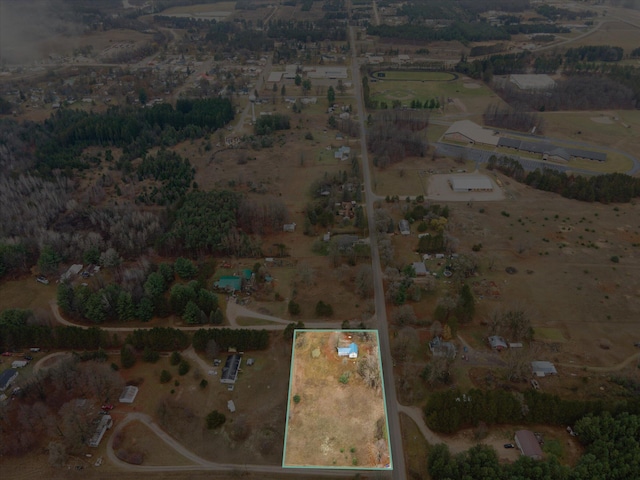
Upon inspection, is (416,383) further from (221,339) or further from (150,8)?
(150,8)

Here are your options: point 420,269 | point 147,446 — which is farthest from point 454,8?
point 147,446

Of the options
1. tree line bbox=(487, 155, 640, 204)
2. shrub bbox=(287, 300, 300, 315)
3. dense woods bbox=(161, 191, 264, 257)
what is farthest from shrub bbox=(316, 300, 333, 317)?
tree line bbox=(487, 155, 640, 204)

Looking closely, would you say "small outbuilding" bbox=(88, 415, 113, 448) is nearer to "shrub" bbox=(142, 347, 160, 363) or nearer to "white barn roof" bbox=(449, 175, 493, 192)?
"shrub" bbox=(142, 347, 160, 363)

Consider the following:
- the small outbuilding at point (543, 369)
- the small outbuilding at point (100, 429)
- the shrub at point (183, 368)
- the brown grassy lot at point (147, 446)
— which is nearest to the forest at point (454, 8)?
the small outbuilding at point (543, 369)

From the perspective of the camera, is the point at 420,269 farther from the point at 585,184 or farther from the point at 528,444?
the point at 585,184

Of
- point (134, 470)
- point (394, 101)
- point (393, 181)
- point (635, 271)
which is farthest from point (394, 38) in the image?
point (134, 470)

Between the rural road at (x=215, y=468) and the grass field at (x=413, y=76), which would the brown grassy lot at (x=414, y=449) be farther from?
the grass field at (x=413, y=76)
